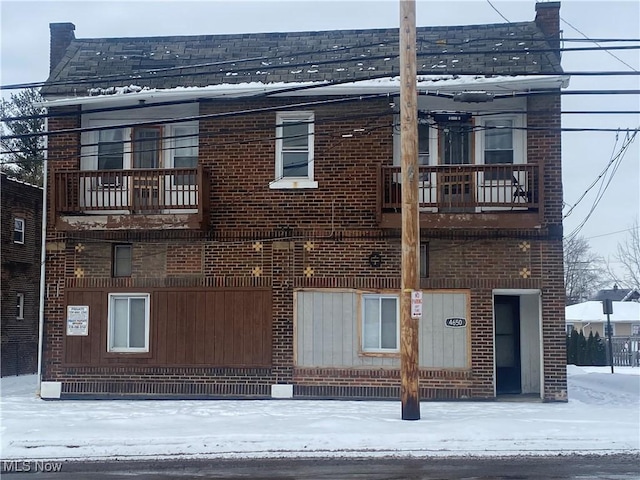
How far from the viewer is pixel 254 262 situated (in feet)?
55.6

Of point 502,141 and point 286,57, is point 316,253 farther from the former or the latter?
point 502,141

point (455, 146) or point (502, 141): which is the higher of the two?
point (502, 141)

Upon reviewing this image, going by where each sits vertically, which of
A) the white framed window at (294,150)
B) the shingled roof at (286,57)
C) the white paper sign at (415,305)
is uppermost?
the shingled roof at (286,57)

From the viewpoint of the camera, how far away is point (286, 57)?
17.9 metres

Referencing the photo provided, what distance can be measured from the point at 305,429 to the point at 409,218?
3833 mm

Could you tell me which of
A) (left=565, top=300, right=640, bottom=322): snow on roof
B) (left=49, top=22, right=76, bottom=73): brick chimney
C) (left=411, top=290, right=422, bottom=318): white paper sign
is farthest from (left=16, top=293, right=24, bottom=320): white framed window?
(left=565, top=300, right=640, bottom=322): snow on roof

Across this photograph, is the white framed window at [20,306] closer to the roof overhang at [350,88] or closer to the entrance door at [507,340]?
the roof overhang at [350,88]

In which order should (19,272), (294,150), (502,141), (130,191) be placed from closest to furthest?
(130,191) < (502,141) < (294,150) < (19,272)

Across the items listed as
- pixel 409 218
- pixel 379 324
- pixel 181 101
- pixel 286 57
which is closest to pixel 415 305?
pixel 409 218

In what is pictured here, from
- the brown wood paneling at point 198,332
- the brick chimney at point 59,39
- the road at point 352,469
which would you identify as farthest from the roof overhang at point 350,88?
the road at point 352,469

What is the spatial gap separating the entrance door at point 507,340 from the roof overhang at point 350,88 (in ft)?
16.2

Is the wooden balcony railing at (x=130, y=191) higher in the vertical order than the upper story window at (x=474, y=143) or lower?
lower


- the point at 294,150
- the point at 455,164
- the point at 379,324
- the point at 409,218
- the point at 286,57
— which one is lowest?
the point at 379,324

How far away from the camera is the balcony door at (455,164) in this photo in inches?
631
